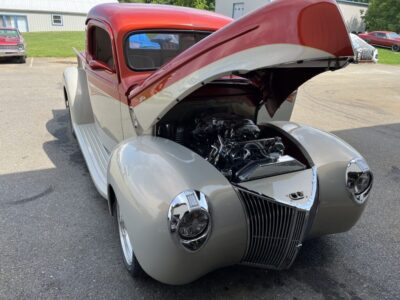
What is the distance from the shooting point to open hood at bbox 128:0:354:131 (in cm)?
170

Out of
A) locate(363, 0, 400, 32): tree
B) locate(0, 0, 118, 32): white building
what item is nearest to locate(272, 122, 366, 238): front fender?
locate(0, 0, 118, 32): white building

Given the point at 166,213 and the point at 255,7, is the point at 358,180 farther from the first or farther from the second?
the point at 255,7

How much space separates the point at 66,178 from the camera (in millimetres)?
4035

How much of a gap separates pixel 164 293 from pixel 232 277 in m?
0.51

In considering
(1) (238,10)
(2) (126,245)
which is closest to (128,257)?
(2) (126,245)

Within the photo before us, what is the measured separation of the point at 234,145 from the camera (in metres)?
2.55

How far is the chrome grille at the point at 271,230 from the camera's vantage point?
2.14 m

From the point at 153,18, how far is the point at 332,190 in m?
2.28

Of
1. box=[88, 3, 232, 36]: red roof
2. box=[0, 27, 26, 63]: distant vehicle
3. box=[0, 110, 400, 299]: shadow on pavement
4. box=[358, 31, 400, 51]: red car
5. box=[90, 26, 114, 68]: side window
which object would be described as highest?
box=[88, 3, 232, 36]: red roof

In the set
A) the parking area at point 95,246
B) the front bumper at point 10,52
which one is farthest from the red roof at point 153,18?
the front bumper at point 10,52

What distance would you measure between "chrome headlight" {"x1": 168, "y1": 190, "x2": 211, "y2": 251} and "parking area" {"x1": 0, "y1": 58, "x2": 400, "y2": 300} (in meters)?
0.66

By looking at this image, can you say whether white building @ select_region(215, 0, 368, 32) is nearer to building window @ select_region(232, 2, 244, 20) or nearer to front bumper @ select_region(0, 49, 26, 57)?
building window @ select_region(232, 2, 244, 20)

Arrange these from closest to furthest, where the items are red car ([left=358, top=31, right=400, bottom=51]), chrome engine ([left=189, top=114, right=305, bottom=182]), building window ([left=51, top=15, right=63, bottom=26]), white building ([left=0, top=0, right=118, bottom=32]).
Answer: chrome engine ([left=189, top=114, right=305, bottom=182]) → red car ([left=358, top=31, right=400, bottom=51]) → white building ([left=0, top=0, right=118, bottom=32]) → building window ([left=51, top=15, right=63, bottom=26])

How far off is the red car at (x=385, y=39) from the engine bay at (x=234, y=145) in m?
29.2
